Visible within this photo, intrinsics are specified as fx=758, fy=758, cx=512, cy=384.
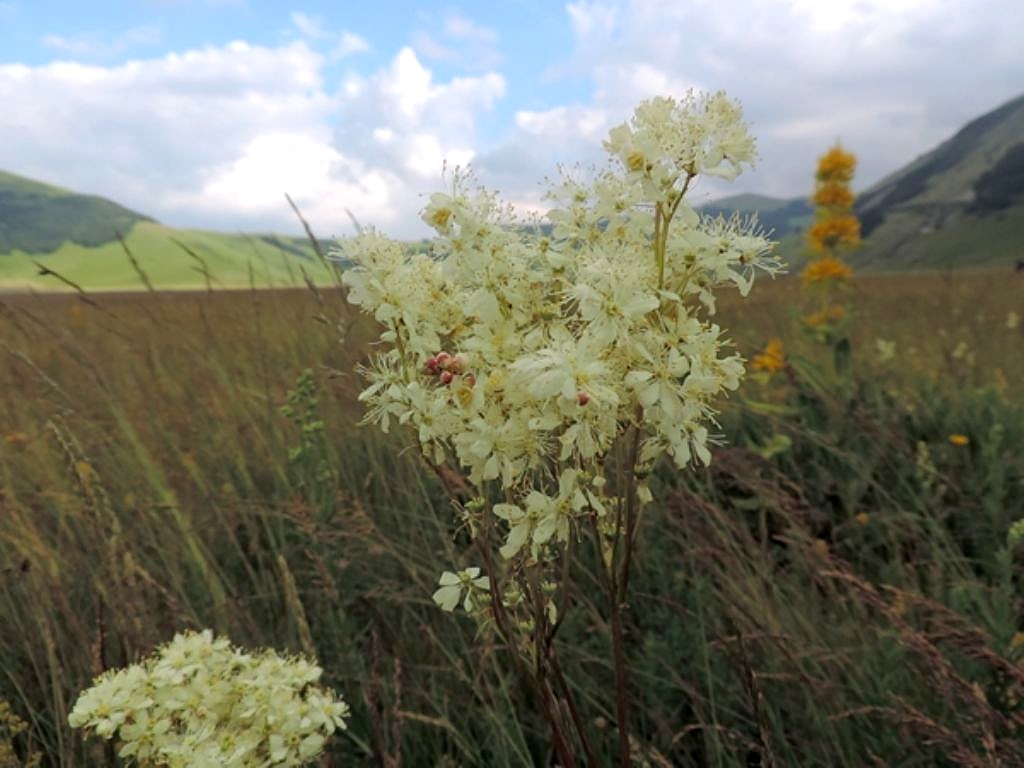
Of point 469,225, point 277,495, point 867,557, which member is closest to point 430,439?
point 469,225

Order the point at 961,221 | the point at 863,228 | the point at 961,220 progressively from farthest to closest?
the point at 863,228 → the point at 961,220 → the point at 961,221

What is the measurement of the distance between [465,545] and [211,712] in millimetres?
1623

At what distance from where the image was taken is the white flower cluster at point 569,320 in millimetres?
1121

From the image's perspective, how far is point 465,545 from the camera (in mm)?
3082

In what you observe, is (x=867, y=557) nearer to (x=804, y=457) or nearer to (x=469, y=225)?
(x=804, y=457)

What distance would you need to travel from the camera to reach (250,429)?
397 cm

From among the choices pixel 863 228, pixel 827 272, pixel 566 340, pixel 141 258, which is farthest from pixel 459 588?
pixel 863 228

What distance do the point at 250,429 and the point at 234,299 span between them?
1853 millimetres

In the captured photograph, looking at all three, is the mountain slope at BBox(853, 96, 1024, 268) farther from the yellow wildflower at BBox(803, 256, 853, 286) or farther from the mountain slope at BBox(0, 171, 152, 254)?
the mountain slope at BBox(0, 171, 152, 254)

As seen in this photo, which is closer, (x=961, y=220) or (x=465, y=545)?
(x=465, y=545)

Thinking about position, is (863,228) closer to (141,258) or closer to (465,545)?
(141,258)

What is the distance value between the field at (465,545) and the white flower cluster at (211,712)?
278 millimetres

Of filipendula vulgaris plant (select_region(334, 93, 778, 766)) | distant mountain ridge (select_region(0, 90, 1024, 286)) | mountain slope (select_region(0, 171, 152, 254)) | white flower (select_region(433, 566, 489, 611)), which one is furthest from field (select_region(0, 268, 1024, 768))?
mountain slope (select_region(0, 171, 152, 254))

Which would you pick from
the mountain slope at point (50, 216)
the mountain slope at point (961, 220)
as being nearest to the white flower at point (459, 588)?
the mountain slope at point (961, 220)
